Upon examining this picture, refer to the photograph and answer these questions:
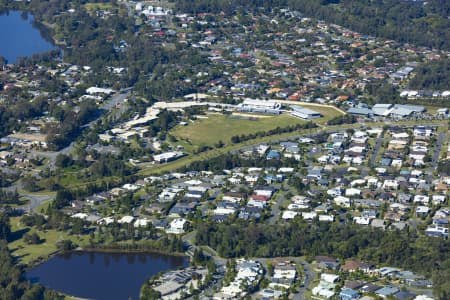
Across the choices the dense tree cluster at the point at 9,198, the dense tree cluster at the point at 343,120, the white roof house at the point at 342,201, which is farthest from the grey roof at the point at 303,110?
the dense tree cluster at the point at 9,198

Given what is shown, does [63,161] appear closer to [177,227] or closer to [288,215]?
[177,227]

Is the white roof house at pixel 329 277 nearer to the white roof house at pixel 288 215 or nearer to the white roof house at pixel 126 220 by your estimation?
the white roof house at pixel 288 215

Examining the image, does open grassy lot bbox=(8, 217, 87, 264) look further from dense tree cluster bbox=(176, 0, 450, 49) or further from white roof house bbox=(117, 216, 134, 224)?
dense tree cluster bbox=(176, 0, 450, 49)

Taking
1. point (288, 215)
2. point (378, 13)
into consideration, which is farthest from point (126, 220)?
point (378, 13)

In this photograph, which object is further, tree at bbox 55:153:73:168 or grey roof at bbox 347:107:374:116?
grey roof at bbox 347:107:374:116

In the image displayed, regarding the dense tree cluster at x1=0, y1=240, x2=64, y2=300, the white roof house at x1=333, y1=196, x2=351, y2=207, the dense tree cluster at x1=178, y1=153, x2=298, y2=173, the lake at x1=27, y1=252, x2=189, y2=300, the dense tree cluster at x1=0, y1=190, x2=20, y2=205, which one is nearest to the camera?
the dense tree cluster at x1=0, y1=240, x2=64, y2=300

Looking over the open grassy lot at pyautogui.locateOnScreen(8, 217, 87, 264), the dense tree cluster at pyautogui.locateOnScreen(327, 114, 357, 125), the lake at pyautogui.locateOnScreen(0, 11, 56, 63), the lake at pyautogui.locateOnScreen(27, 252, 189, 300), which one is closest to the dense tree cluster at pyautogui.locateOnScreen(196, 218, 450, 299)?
the lake at pyautogui.locateOnScreen(27, 252, 189, 300)

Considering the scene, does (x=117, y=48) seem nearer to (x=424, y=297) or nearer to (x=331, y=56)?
(x=331, y=56)

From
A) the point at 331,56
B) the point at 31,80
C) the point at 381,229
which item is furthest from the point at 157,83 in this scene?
the point at 381,229
